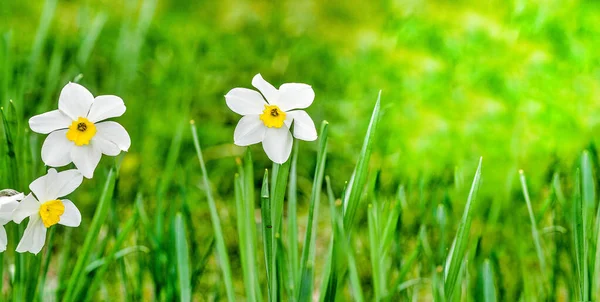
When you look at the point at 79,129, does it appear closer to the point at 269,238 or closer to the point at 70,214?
the point at 70,214

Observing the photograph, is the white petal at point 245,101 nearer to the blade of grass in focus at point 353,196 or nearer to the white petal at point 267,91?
the white petal at point 267,91

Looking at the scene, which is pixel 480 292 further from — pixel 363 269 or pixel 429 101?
pixel 429 101

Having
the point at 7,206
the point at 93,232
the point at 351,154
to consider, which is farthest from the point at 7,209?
the point at 351,154

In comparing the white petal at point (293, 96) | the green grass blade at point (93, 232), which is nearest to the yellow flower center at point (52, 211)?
the green grass blade at point (93, 232)

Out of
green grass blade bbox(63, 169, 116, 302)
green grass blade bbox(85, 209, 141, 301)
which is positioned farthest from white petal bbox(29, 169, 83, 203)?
green grass blade bbox(85, 209, 141, 301)

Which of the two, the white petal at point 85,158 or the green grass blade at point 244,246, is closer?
the white petal at point 85,158

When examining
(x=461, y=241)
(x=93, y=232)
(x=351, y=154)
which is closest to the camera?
(x=461, y=241)
